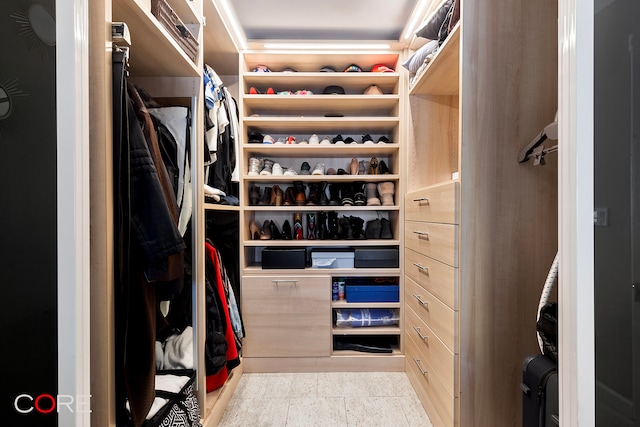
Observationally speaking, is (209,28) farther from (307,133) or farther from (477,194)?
(477,194)

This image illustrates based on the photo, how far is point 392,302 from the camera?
2375 mm

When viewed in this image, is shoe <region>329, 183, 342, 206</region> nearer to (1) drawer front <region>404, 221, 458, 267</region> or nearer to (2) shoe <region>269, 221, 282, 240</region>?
(2) shoe <region>269, 221, 282, 240</region>

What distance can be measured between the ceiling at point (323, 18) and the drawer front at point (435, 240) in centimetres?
128

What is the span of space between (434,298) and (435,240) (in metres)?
0.28

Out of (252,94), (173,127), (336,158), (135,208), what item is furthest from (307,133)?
(135,208)

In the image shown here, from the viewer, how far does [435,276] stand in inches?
66.6

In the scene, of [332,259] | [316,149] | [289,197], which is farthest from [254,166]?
[332,259]

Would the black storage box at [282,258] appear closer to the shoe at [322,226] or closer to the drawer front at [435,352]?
the shoe at [322,226]

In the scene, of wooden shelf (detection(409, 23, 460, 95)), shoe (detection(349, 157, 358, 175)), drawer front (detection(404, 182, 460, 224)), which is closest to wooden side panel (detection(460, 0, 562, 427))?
drawer front (detection(404, 182, 460, 224))

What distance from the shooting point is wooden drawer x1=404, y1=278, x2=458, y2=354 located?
Answer: 4.83 ft

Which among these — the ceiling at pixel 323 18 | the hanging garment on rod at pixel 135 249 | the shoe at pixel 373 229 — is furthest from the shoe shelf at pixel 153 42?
the shoe at pixel 373 229

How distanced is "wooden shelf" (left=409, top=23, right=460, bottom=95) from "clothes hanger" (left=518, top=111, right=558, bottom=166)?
1.80 ft

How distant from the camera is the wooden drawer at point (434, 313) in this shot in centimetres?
147

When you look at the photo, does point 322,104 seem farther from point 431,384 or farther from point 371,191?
point 431,384
